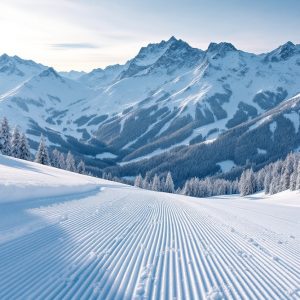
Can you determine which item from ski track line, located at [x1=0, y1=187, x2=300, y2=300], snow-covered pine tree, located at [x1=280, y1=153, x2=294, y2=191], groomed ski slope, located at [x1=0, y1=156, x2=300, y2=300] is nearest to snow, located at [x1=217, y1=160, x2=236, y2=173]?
snow-covered pine tree, located at [x1=280, y1=153, x2=294, y2=191]

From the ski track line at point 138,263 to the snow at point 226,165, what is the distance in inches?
6665

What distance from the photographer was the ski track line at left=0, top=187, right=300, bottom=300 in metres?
4.50

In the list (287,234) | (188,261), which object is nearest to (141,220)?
(188,261)

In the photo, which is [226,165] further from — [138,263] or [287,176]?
[138,263]

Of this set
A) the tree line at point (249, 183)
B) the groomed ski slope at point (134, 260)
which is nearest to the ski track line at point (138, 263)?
the groomed ski slope at point (134, 260)

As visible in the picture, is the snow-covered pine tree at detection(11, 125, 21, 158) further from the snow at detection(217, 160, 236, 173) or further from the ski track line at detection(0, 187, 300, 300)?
the snow at detection(217, 160, 236, 173)

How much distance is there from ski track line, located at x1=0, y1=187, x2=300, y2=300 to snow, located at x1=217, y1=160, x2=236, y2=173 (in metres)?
169

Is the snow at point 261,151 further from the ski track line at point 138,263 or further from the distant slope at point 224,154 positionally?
the ski track line at point 138,263

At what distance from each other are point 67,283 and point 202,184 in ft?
286

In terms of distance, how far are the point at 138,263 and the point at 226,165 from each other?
179 meters

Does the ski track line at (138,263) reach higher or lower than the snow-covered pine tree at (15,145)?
lower

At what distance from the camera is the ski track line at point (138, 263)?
14.8ft

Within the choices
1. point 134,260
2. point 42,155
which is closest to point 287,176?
point 42,155

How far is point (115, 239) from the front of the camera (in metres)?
7.37
